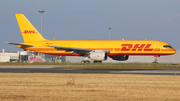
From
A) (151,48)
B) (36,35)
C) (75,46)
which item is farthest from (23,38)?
(151,48)

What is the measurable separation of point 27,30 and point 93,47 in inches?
536

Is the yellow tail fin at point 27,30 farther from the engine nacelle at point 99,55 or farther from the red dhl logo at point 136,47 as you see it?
the red dhl logo at point 136,47

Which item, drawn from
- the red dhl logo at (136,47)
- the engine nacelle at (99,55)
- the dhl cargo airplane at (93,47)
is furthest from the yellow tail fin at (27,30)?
the red dhl logo at (136,47)

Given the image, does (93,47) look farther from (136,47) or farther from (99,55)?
(136,47)

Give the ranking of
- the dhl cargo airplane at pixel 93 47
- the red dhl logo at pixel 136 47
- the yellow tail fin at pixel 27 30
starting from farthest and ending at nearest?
1. the yellow tail fin at pixel 27 30
2. the dhl cargo airplane at pixel 93 47
3. the red dhl logo at pixel 136 47

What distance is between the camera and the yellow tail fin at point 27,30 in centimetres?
5088

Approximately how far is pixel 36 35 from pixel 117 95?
1622 inches

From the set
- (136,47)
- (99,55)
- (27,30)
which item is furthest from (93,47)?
(27,30)

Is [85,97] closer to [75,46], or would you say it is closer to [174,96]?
[174,96]

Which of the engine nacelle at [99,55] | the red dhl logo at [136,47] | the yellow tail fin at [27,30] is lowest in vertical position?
the engine nacelle at [99,55]

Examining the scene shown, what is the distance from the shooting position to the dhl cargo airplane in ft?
144

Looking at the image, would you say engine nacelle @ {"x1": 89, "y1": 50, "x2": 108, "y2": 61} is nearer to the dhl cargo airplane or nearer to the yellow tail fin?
the dhl cargo airplane

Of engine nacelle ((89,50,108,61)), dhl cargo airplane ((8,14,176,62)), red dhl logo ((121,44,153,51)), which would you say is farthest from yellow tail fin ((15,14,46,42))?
red dhl logo ((121,44,153,51))

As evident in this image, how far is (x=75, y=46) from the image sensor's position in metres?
47.9
